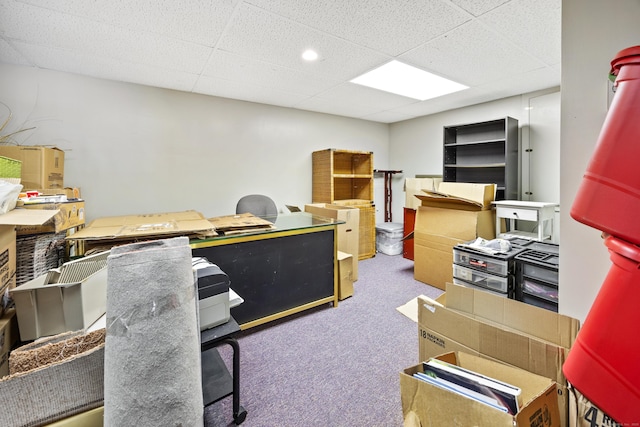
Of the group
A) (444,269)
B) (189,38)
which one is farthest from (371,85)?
(444,269)

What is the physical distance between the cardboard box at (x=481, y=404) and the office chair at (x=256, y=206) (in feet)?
8.43

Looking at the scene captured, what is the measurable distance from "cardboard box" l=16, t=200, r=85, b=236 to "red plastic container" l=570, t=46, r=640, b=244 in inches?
87.2

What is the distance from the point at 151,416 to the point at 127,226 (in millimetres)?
1470

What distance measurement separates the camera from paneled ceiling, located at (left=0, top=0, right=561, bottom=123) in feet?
5.99

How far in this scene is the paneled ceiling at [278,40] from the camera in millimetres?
1825

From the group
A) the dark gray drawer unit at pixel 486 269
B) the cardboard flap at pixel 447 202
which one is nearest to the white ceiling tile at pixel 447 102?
the cardboard flap at pixel 447 202

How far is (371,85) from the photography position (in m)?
3.32

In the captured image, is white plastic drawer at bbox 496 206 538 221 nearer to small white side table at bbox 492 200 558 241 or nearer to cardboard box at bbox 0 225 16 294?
small white side table at bbox 492 200 558 241

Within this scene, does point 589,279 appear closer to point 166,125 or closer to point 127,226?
point 127,226

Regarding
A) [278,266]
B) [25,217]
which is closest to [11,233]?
[25,217]

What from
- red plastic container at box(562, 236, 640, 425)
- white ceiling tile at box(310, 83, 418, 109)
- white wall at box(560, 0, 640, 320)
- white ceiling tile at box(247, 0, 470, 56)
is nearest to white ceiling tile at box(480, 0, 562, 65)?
white ceiling tile at box(247, 0, 470, 56)

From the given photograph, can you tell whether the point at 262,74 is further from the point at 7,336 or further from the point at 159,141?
the point at 7,336

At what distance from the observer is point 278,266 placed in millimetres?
2369

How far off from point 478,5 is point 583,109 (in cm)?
109
